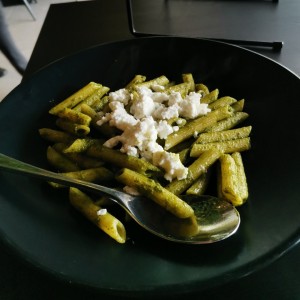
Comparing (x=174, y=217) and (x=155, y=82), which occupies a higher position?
(x=155, y=82)

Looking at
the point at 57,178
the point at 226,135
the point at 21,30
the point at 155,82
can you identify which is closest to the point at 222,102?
the point at 226,135

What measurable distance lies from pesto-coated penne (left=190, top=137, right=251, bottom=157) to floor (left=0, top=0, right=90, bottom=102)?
251 centimetres

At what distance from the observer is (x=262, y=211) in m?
0.82

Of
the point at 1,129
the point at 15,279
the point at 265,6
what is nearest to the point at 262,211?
the point at 15,279

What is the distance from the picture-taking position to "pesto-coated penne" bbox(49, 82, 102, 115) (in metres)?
1.16

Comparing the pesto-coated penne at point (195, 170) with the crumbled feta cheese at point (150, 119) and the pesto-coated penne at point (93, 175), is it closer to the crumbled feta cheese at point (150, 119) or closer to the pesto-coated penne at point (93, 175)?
the crumbled feta cheese at point (150, 119)

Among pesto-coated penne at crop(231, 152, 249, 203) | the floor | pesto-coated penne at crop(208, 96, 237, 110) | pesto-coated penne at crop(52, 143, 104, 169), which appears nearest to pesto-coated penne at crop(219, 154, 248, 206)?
pesto-coated penne at crop(231, 152, 249, 203)

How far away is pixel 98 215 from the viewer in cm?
83

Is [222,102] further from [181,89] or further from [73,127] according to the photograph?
[73,127]

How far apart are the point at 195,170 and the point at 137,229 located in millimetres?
229

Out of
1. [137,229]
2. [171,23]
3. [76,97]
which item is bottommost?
[137,229]

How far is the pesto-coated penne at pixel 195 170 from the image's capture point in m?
0.92

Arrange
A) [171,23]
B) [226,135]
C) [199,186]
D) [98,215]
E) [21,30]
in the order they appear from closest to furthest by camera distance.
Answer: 1. [98,215]
2. [199,186]
3. [226,135]
4. [171,23]
5. [21,30]

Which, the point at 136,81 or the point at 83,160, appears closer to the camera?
the point at 83,160
